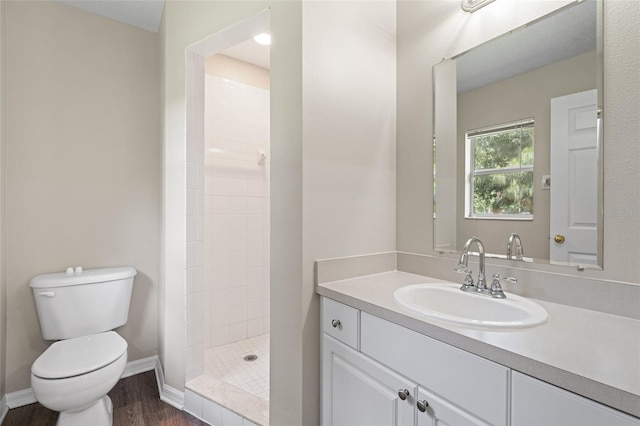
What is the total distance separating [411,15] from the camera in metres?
1.63

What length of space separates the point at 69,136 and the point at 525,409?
104 inches

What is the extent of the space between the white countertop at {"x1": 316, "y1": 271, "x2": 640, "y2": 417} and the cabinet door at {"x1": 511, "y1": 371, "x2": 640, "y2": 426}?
2 cm

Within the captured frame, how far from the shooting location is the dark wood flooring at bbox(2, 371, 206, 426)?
68.5 inches

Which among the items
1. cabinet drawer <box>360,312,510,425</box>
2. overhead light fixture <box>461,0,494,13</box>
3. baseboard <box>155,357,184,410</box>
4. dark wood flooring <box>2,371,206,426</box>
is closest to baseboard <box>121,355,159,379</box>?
dark wood flooring <box>2,371,206,426</box>

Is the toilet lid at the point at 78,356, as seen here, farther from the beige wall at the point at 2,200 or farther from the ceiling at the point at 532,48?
the ceiling at the point at 532,48

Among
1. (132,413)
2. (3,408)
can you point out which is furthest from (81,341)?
(3,408)

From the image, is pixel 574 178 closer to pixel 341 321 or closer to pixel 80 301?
pixel 341 321

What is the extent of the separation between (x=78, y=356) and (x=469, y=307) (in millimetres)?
1867

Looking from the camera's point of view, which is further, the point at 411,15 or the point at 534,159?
the point at 411,15

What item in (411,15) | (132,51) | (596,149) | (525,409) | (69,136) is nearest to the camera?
(525,409)

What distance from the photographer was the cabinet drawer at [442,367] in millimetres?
795

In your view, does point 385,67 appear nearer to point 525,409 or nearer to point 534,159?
point 534,159

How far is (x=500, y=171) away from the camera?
132 cm

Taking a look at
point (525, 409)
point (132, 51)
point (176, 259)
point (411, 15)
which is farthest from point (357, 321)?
point (132, 51)
